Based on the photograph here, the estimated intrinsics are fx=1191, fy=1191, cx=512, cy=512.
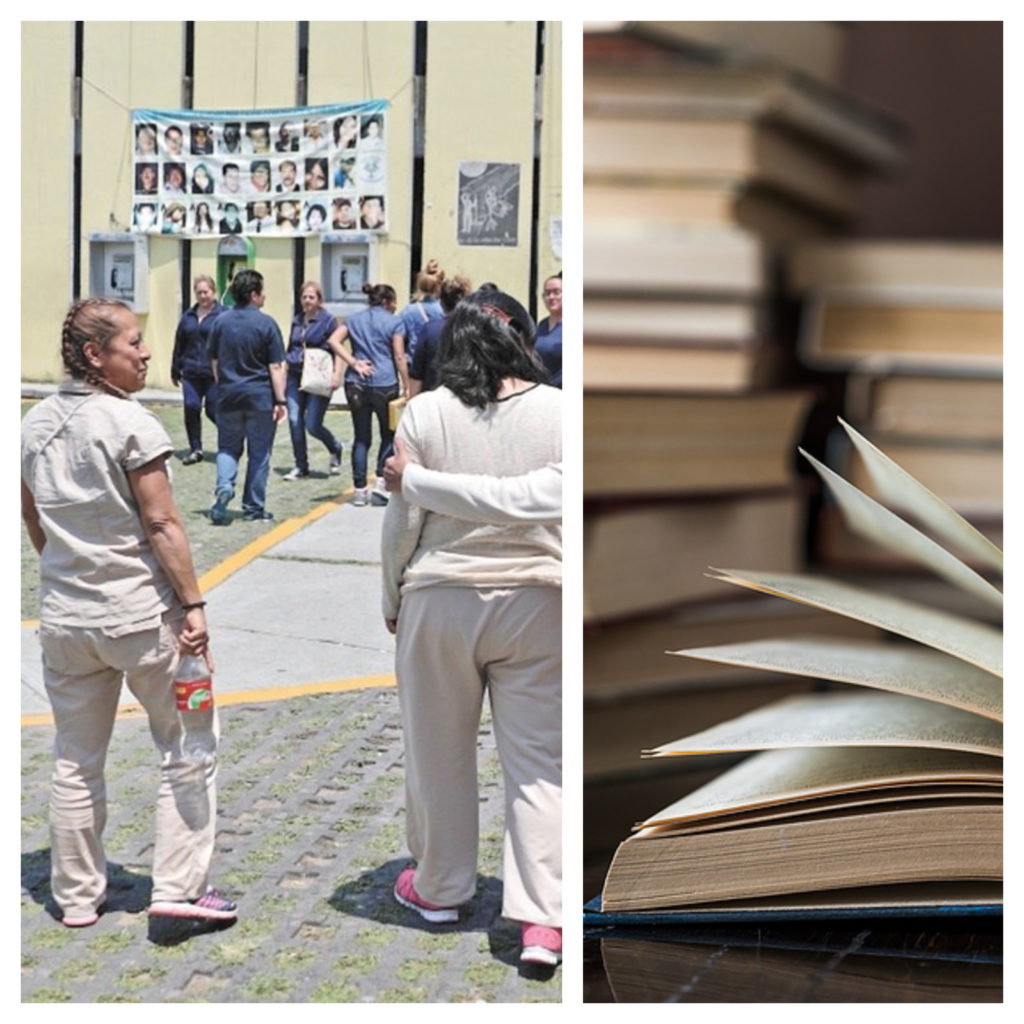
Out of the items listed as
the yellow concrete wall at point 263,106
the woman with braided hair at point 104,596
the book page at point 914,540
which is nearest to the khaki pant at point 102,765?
the woman with braided hair at point 104,596

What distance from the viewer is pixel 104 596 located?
0.94 m

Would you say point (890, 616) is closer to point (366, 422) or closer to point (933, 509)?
point (933, 509)

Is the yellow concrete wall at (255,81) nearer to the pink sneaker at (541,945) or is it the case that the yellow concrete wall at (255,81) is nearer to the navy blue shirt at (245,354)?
the navy blue shirt at (245,354)

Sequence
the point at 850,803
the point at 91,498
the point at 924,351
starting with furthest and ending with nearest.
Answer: the point at 924,351
the point at 91,498
the point at 850,803

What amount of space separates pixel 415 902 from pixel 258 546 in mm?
314

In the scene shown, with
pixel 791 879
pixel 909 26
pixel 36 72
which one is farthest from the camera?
pixel 909 26

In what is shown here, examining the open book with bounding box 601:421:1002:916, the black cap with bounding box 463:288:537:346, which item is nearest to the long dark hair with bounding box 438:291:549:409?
the black cap with bounding box 463:288:537:346

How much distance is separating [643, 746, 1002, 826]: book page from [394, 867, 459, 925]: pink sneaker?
340 millimetres

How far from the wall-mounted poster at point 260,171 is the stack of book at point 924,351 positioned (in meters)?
0.41

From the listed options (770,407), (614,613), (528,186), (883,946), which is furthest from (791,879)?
(528,186)

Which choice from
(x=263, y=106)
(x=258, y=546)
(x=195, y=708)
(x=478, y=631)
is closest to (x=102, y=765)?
(x=195, y=708)

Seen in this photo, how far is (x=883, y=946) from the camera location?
67 cm
